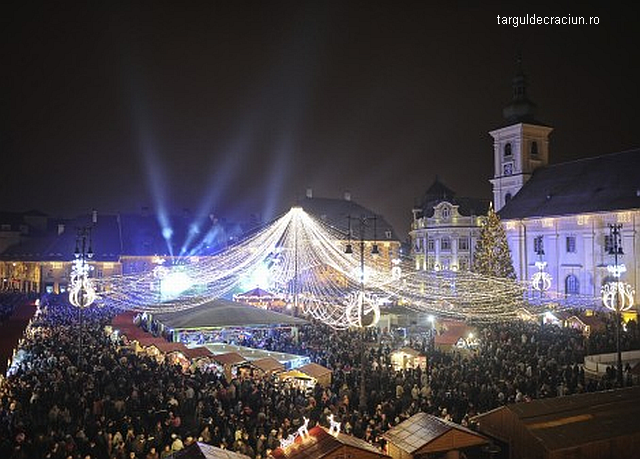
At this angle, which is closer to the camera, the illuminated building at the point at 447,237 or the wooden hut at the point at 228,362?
the wooden hut at the point at 228,362

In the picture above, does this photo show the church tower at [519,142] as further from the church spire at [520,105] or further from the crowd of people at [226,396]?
the crowd of people at [226,396]

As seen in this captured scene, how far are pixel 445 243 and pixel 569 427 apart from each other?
163 feet

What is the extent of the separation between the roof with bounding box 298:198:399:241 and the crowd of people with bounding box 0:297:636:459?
44213 millimetres

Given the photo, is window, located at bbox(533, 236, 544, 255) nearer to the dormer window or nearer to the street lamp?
the street lamp

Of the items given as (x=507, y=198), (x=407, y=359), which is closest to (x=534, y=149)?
(x=507, y=198)

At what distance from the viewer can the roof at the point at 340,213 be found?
69.3 meters

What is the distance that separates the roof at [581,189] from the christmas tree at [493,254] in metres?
6.10

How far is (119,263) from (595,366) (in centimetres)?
5201

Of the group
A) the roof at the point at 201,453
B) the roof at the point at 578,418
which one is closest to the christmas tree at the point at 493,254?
the roof at the point at 578,418

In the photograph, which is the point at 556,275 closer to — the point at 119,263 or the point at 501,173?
the point at 501,173

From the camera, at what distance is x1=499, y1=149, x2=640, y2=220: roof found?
4331cm

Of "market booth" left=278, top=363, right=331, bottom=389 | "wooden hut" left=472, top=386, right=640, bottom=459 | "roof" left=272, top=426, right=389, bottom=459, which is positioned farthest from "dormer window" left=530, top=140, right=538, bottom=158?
"roof" left=272, top=426, right=389, bottom=459

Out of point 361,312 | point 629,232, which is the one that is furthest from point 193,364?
point 629,232

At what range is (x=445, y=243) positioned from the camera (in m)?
60.2
